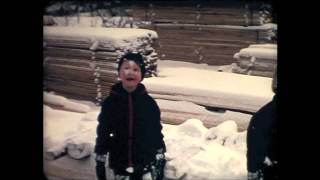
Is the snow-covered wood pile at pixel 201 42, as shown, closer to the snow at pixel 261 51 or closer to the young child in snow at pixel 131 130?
the snow at pixel 261 51

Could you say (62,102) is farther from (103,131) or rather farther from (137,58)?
(137,58)

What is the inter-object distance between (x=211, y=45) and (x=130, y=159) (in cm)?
75

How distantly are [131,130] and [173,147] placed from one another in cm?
24

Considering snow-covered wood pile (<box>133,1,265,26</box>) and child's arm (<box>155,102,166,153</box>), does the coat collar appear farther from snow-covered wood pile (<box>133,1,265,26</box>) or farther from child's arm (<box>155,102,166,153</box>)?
snow-covered wood pile (<box>133,1,265,26</box>)

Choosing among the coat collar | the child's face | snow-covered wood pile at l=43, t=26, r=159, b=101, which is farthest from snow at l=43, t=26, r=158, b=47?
the coat collar

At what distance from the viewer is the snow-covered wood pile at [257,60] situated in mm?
2465

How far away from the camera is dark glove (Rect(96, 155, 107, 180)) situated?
2557mm

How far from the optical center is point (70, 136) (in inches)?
103

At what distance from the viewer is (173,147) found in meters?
2.52

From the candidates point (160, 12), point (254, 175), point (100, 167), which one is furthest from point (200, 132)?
point (160, 12)

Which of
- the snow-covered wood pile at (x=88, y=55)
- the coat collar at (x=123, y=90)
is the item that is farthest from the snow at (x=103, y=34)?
the coat collar at (x=123, y=90)
